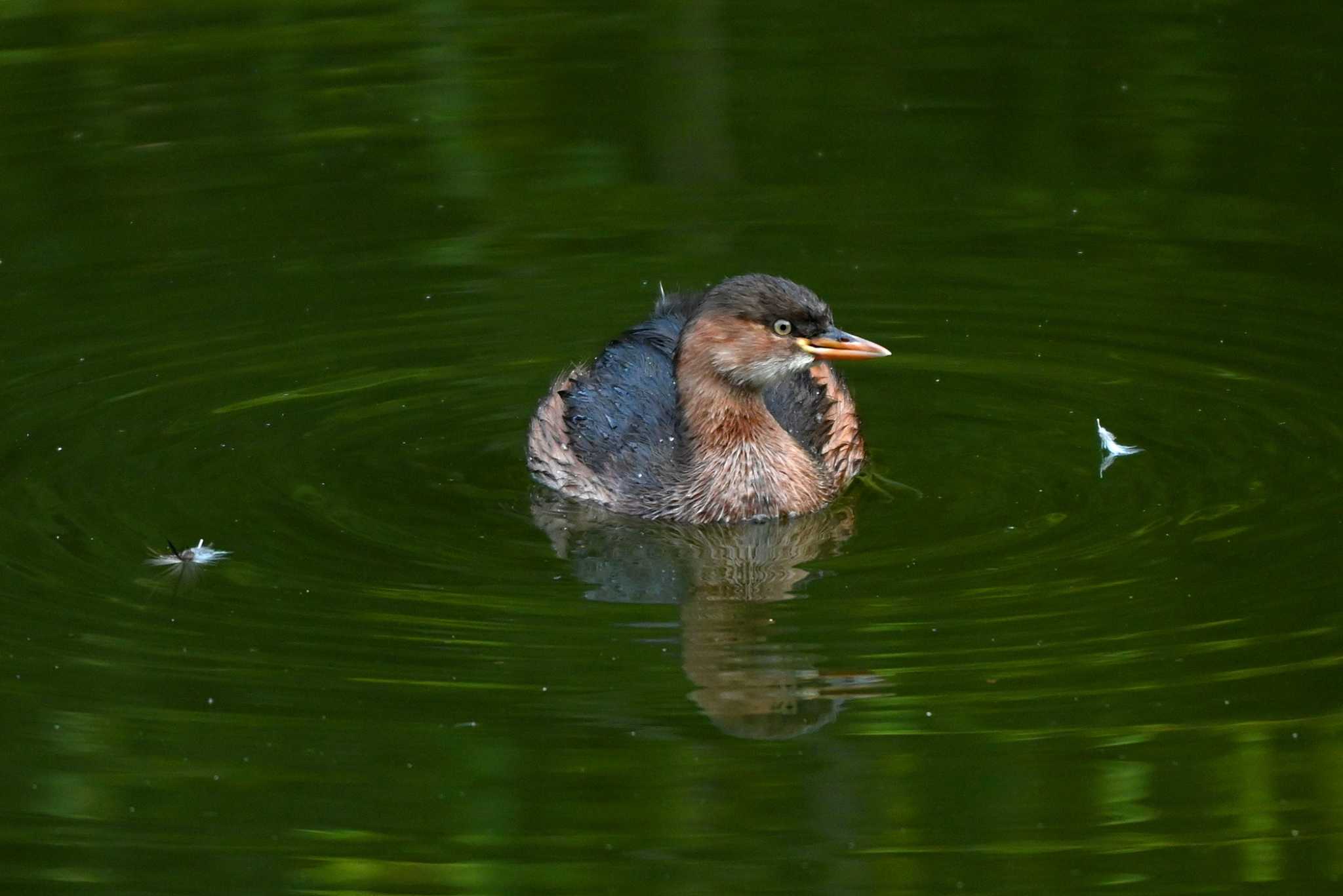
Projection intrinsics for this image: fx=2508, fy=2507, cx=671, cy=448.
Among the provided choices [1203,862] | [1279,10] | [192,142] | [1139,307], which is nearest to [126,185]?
[192,142]

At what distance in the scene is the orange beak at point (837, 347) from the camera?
954cm

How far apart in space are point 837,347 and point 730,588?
1165 millimetres

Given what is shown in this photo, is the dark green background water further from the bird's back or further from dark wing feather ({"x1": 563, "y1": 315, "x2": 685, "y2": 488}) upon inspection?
dark wing feather ({"x1": 563, "y1": 315, "x2": 685, "y2": 488})

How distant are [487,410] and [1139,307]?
308cm

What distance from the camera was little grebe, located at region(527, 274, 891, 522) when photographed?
971 centimetres

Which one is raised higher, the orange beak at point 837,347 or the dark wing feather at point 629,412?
the orange beak at point 837,347

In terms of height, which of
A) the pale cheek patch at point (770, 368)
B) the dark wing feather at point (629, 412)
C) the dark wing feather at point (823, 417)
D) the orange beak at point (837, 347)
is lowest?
the dark wing feather at point (823, 417)

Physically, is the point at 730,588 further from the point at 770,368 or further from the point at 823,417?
the point at 823,417

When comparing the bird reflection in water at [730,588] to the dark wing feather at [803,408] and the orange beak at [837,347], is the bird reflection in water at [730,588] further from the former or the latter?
the orange beak at [837,347]

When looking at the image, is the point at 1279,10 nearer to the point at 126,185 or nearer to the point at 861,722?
the point at 126,185

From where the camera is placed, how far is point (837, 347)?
962 centimetres

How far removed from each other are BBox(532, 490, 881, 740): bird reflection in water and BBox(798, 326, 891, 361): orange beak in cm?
65

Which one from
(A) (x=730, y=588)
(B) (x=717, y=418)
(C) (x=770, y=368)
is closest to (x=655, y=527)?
(B) (x=717, y=418)

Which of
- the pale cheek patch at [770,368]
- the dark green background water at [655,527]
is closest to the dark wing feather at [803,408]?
the dark green background water at [655,527]
